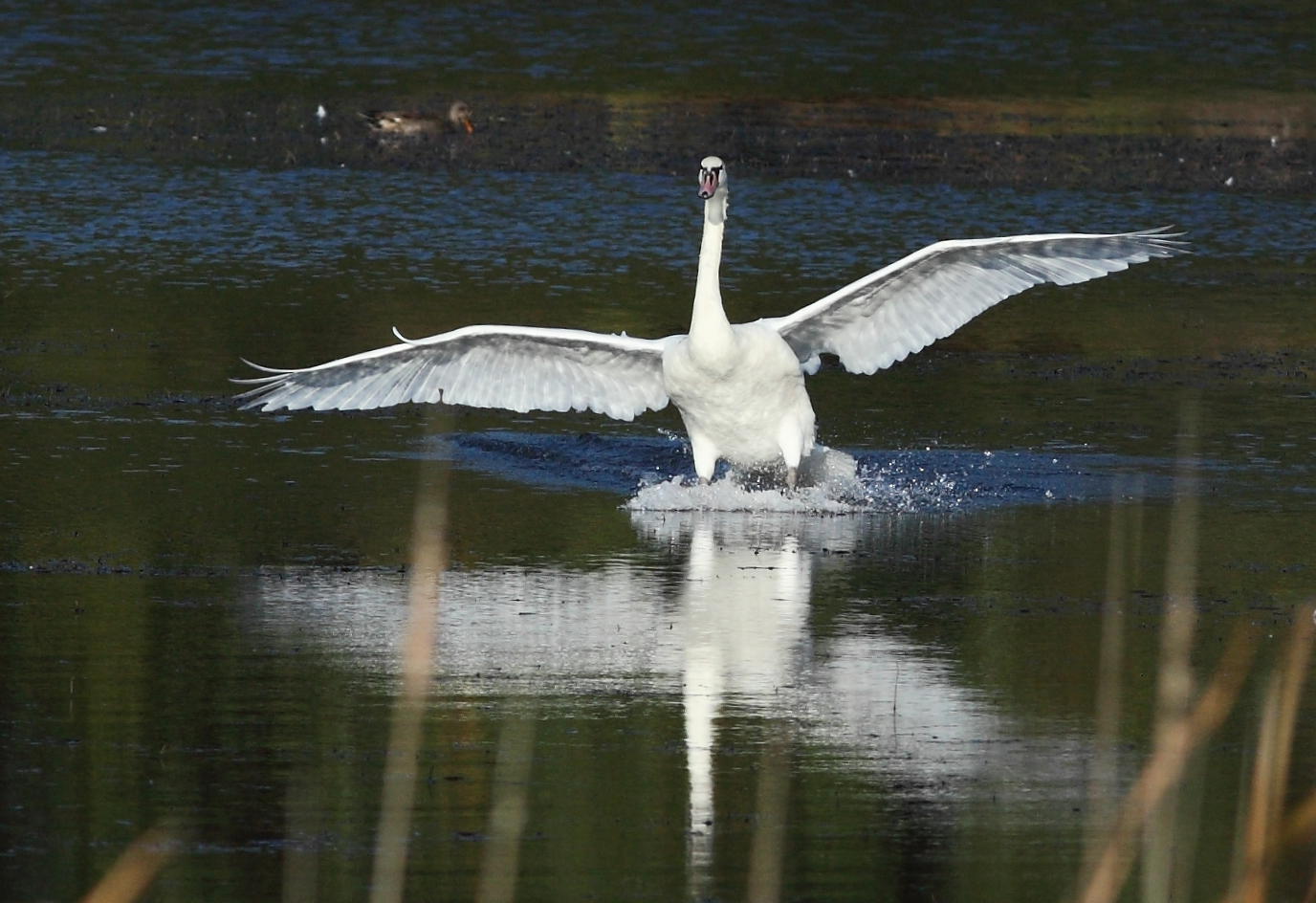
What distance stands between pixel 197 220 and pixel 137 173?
2855 mm

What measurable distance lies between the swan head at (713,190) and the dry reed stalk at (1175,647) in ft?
9.38

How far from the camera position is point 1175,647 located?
973 centimetres

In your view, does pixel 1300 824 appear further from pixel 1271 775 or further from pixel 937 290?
pixel 937 290

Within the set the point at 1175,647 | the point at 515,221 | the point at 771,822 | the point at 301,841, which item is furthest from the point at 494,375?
the point at 515,221

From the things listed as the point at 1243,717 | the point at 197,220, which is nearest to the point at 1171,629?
the point at 1243,717

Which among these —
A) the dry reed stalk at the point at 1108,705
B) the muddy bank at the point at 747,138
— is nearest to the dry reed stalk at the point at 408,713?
the dry reed stalk at the point at 1108,705

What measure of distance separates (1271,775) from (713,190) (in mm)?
6090

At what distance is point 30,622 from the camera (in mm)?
9828

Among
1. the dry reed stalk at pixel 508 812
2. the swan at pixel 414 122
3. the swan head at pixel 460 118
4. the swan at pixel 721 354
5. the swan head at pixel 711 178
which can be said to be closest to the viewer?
the dry reed stalk at pixel 508 812

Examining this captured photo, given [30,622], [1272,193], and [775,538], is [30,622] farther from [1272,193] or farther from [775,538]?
[1272,193]

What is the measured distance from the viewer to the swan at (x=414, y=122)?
97.9ft

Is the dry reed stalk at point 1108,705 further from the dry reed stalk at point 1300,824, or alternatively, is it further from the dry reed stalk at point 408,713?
the dry reed stalk at point 408,713

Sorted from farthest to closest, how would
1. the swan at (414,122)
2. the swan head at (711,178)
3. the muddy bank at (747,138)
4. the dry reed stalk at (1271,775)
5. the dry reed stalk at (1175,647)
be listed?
the swan at (414,122)
the muddy bank at (747,138)
the swan head at (711,178)
the dry reed stalk at (1175,647)
the dry reed stalk at (1271,775)

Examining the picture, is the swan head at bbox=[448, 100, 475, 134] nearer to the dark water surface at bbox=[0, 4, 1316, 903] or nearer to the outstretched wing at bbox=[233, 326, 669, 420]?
the dark water surface at bbox=[0, 4, 1316, 903]
